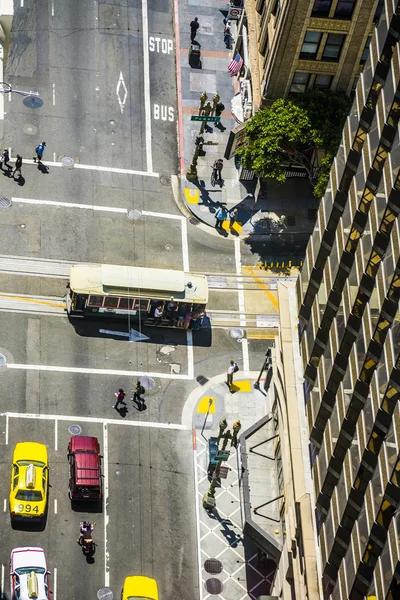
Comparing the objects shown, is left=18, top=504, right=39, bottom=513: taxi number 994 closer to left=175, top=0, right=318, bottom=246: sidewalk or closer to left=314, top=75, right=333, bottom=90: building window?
left=175, top=0, right=318, bottom=246: sidewalk

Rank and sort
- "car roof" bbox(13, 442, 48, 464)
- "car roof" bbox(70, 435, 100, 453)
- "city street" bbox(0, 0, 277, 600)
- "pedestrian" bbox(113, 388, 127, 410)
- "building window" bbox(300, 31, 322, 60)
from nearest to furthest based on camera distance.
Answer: "car roof" bbox(13, 442, 48, 464), "city street" bbox(0, 0, 277, 600), "car roof" bbox(70, 435, 100, 453), "pedestrian" bbox(113, 388, 127, 410), "building window" bbox(300, 31, 322, 60)

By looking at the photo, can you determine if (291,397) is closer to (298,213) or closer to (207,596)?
(207,596)

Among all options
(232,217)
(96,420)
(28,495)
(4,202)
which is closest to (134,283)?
(96,420)

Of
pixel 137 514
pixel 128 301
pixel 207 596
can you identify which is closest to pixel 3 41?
pixel 128 301

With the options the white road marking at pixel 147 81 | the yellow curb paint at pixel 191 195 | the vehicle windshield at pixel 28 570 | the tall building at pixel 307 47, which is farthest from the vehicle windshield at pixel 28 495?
the tall building at pixel 307 47

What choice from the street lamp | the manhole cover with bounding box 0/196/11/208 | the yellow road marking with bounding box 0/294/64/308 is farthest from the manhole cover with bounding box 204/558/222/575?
the street lamp

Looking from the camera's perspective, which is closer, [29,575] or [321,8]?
[29,575]

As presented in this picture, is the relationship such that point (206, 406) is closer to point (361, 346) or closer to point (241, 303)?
point (241, 303)
